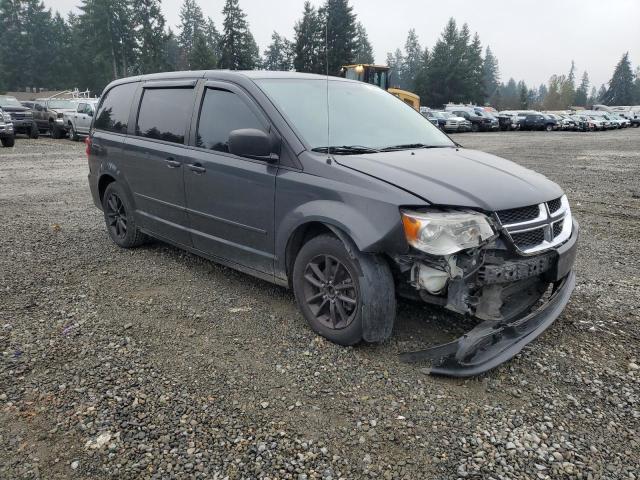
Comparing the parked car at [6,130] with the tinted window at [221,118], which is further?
the parked car at [6,130]

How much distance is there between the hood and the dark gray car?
13mm

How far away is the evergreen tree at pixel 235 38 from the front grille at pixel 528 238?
219 ft

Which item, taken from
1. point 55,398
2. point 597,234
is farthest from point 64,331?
point 597,234

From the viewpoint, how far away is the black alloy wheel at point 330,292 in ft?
10.9

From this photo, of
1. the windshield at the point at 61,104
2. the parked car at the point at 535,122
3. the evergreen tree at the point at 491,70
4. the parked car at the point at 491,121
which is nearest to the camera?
the windshield at the point at 61,104

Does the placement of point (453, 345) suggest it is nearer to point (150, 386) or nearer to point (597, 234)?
point (150, 386)

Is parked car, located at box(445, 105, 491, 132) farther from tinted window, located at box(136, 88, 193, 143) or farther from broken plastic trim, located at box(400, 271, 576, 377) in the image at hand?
broken plastic trim, located at box(400, 271, 576, 377)

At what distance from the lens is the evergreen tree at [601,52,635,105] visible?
339 feet

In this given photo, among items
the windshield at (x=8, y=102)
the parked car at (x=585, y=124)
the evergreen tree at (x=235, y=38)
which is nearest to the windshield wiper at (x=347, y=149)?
the windshield at (x=8, y=102)

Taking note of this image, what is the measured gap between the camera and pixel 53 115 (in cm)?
2208

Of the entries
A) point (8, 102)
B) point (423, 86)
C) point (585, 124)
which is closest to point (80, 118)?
point (8, 102)

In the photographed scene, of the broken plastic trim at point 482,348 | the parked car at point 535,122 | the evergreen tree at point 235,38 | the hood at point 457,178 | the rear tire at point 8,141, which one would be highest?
the evergreen tree at point 235,38

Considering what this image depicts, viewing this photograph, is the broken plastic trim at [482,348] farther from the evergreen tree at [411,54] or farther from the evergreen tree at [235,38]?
the evergreen tree at [411,54]

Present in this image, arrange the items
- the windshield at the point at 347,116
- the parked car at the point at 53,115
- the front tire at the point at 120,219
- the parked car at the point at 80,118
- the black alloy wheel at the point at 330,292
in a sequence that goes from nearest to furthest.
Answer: the black alloy wheel at the point at 330,292, the windshield at the point at 347,116, the front tire at the point at 120,219, the parked car at the point at 80,118, the parked car at the point at 53,115
